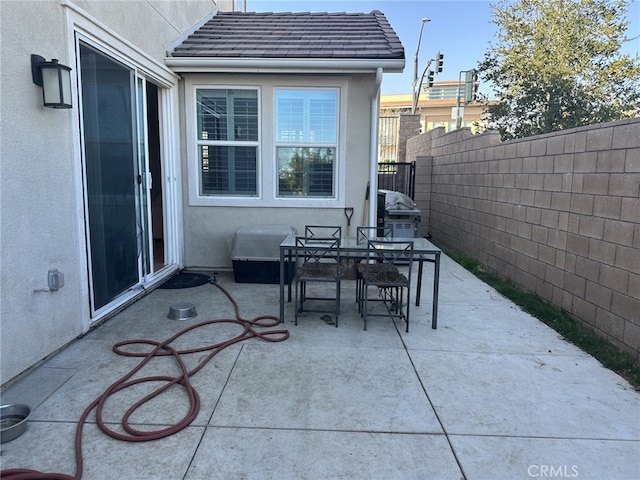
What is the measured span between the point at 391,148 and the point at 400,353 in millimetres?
13432

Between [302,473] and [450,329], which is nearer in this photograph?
[302,473]

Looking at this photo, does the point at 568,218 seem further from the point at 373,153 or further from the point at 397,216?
the point at 397,216

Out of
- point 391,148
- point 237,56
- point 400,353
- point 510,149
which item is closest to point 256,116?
point 237,56

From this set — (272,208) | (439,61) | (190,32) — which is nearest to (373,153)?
(272,208)

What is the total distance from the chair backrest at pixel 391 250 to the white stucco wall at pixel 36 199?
2.51 m

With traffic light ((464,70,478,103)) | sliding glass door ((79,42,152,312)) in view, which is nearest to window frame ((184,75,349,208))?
sliding glass door ((79,42,152,312))

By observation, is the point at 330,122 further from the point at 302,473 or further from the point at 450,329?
the point at 302,473

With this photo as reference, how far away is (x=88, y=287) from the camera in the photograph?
362 cm

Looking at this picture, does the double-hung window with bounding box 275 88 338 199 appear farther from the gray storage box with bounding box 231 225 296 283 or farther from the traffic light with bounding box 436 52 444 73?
the traffic light with bounding box 436 52 444 73

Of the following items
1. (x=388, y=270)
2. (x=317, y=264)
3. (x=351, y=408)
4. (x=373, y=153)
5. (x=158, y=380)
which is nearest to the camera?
Answer: (x=351, y=408)

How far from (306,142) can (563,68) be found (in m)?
5.34

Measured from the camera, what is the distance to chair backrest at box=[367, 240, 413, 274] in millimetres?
3795

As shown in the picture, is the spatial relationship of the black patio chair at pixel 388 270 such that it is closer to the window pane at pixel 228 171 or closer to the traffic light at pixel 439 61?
the window pane at pixel 228 171

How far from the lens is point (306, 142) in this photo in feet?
19.0
